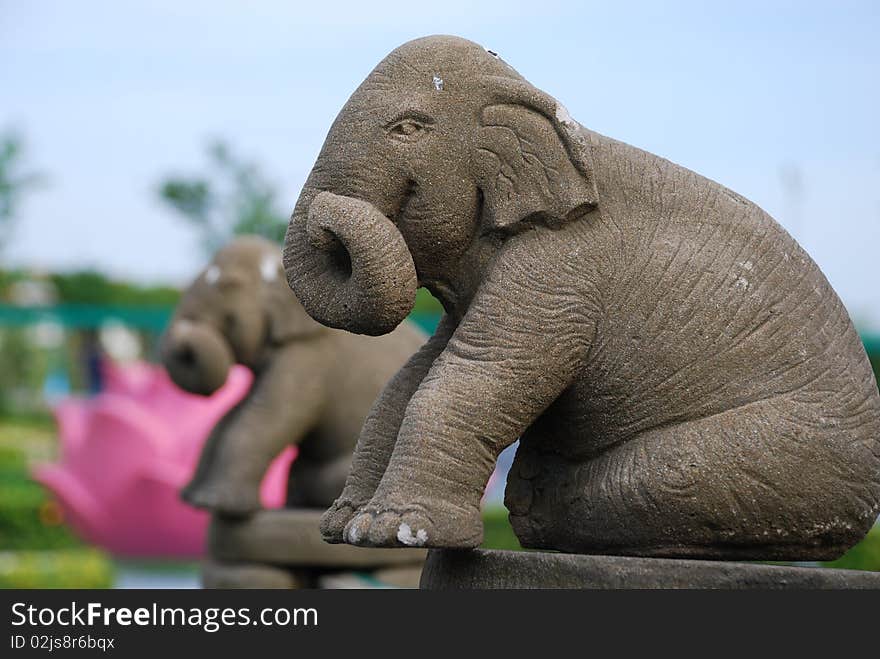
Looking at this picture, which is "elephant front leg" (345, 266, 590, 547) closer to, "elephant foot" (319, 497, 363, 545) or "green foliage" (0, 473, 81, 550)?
"elephant foot" (319, 497, 363, 545)

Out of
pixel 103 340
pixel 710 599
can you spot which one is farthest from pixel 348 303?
pixel 103 340

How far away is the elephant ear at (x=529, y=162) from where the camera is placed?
2.65 meters

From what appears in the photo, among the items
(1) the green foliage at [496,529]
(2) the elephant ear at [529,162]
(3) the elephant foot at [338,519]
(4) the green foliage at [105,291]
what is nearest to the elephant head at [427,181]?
(2) the elephant ear at [529,162]

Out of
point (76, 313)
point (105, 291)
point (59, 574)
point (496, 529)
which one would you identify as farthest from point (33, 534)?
point (105, 291)

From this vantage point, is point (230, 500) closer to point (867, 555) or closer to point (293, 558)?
point (293, 558)

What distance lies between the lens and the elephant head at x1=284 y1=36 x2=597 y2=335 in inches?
104

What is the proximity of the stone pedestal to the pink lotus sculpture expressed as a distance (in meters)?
2.89

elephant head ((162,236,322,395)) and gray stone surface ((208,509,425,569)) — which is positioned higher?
elephant head ((162,236,322,395))

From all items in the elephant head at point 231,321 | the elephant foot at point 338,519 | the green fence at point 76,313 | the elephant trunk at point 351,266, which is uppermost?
the elephant trunk at point 351,266

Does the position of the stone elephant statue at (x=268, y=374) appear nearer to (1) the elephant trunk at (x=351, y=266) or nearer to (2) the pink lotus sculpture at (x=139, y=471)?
(1) the elephant trunk at (x=351, y=266)

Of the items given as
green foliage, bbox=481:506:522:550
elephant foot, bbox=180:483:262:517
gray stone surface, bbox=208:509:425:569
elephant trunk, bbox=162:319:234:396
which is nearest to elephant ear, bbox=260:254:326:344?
elephant trunk, bbox=162:319:234:396

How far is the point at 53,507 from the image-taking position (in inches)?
438

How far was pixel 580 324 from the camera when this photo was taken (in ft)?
8.48

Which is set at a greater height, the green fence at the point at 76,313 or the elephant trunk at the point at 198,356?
the elephant trunk at the point at 198,356
